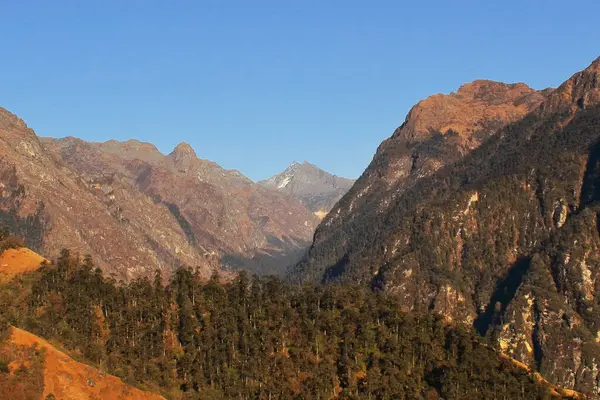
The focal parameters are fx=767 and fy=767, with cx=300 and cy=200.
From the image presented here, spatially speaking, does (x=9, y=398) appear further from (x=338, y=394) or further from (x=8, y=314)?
(x=338, y=394)

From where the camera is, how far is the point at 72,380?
539ft

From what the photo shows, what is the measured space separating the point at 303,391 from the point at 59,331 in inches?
2509

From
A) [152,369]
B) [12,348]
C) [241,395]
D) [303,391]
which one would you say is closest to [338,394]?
[303,391]

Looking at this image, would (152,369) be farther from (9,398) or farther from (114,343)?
(9,398)

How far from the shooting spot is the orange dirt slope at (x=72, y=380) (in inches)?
6368

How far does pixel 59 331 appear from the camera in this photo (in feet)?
Answer: 638

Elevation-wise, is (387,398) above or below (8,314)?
below

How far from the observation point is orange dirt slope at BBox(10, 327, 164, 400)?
531ft

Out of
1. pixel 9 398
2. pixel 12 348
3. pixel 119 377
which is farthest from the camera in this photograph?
pixel 119 377

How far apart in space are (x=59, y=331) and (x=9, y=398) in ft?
140

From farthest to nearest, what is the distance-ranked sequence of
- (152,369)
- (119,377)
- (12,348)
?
(152,369) → (119,377) → (12,348)

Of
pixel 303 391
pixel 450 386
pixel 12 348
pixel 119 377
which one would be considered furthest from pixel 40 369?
pixel 450 386

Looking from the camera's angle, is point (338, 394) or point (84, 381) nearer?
point (84, 381)

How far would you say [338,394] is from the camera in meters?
198
